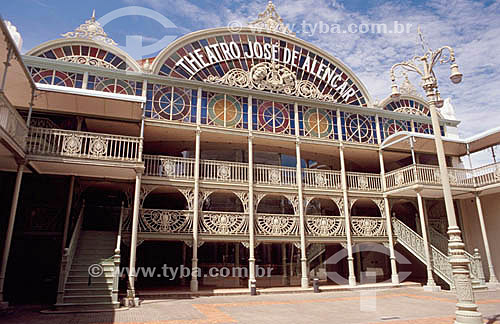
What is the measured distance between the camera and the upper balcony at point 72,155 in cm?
1170

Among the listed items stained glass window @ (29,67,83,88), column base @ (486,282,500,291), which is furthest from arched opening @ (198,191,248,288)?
column base @ (486,282,500,291)

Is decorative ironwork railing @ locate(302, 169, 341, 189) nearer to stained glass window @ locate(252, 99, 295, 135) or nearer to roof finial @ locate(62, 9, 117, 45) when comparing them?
stained glass window @ locate(252, 99, 295, 135)

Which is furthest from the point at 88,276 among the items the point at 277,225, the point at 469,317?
the point at 469,317

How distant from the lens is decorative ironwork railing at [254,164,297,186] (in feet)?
52.8

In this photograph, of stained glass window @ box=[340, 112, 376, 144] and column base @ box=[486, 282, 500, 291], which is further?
stained glass window @ box=[340, 112, 376, 144]

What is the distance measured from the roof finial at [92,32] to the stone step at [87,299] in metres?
10.6

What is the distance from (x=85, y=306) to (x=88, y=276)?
1.19 meters

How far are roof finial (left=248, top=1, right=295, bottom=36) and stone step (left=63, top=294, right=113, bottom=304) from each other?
46.3 feet

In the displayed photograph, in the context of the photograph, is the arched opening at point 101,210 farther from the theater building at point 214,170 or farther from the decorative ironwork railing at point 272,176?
the decorative ironwork railing at point 272,176

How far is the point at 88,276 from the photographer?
11.3 metres

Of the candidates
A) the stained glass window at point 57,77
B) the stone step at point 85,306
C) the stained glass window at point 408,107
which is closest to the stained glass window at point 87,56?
the stained glass window at point 57,77

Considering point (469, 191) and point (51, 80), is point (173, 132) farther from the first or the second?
point (469, 191)

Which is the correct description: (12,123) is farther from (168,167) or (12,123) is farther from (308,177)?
(308,177)

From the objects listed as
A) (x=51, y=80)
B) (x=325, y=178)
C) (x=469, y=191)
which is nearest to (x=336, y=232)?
(x=325, y=178)
